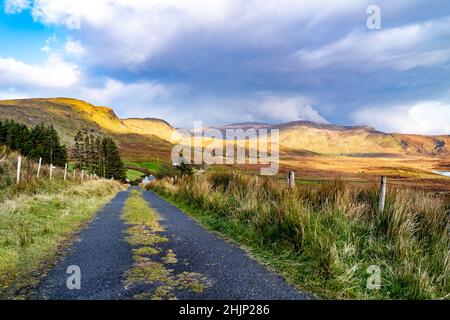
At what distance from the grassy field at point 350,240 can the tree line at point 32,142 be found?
5066 cm

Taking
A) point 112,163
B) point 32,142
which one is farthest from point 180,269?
point 112,163

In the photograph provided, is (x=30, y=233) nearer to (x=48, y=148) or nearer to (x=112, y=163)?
(x=48, y=148)

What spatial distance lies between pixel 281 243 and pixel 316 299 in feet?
8.59

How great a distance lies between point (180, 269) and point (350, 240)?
11.4 feet

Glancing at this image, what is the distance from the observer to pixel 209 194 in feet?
51.1

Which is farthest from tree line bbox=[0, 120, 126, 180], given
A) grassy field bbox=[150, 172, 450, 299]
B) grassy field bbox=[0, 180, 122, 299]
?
grassy field bbox=[150, 172, 450, 299]

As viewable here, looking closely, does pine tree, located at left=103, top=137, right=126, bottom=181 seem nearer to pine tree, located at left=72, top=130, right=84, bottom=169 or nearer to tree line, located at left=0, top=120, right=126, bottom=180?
tree line, located at left=0, top=120, right=126, bottom=180

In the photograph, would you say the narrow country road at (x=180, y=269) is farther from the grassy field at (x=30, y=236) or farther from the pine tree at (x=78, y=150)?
the pine tree at (x=78, y=150)

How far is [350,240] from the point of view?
662 centimetres

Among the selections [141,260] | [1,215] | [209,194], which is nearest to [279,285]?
[141,260]

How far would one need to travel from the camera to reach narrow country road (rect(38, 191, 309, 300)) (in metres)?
4.75

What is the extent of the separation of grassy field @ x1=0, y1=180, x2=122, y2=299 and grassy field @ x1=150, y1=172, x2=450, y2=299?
431cm

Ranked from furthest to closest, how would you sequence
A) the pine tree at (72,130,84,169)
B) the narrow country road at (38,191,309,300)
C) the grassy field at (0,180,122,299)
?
the pine tree at (72,130,84,169), the grassy field at (0,180,122,299), the narrow country road at (38,191,309,300)
